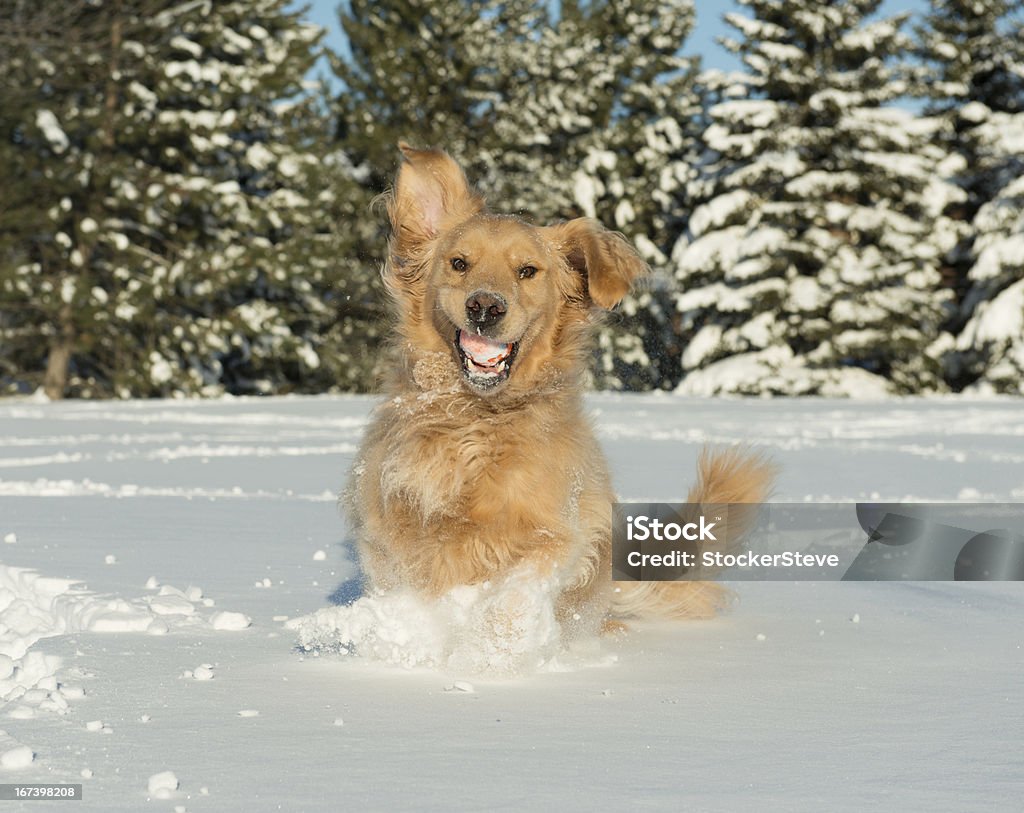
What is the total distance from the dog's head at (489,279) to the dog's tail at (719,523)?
894 mm

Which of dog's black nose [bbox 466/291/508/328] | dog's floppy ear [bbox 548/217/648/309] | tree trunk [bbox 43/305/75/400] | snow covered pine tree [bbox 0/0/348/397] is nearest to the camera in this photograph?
dog's black nose [bbox 466/291/508/328]

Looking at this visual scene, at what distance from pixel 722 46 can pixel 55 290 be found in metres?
15.7

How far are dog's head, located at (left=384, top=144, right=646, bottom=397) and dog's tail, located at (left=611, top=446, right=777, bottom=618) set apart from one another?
0.89m

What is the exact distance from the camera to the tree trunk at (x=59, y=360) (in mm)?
24750

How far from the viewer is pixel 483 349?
427cm

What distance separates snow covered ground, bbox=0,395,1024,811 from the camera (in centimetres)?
239

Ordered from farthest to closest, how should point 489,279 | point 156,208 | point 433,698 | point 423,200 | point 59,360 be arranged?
point 156,208 → point 59,360 → point 423,200 → point 489,279 → point 433,698

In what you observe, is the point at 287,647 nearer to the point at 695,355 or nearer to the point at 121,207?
the point at 121,207

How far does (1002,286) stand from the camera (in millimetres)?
27516

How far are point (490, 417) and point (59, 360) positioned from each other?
889 inches

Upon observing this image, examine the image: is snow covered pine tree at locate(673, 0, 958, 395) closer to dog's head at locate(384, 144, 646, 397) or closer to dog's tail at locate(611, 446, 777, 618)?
dog's tail at locate(611, 446, 777, 618)

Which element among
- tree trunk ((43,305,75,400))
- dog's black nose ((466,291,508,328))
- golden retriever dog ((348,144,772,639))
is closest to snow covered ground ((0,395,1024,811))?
golden retriever dog ((348,144,772,639))

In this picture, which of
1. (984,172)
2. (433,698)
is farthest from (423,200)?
(984,172)

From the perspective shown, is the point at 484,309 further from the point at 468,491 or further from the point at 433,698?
the point at 433,698
